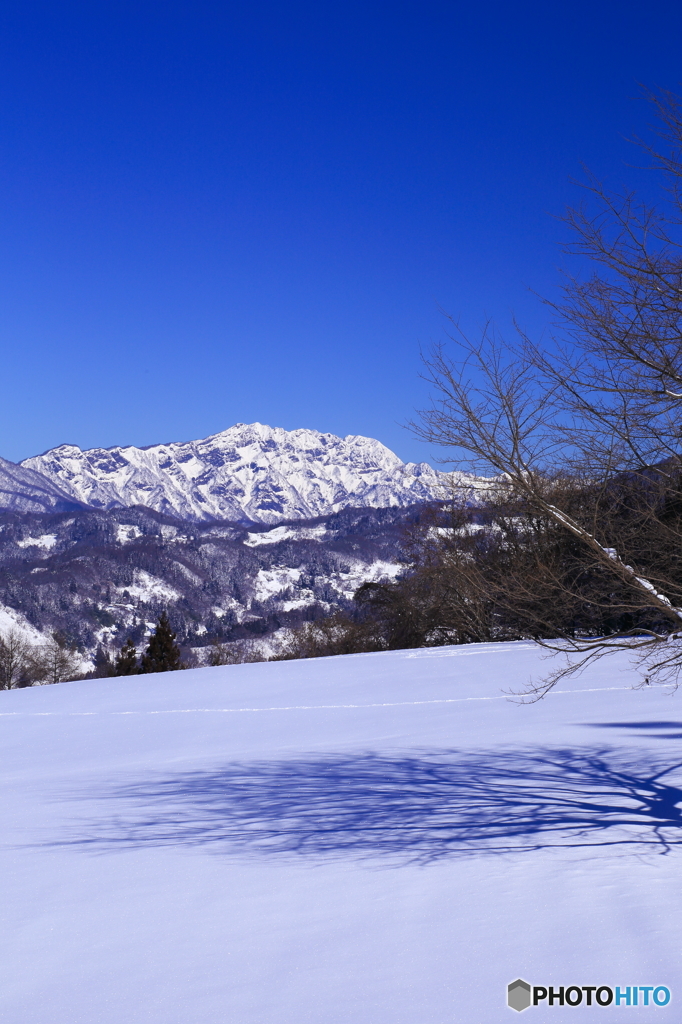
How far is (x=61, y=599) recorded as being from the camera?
565ft

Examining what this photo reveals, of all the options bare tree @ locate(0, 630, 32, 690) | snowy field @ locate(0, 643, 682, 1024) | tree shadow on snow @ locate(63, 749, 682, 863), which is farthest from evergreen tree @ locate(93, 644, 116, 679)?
tree shadow on snow @ locate(63, 749, 682, 863)

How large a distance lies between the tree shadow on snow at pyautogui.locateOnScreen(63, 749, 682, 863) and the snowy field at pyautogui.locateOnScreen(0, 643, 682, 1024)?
0.03m

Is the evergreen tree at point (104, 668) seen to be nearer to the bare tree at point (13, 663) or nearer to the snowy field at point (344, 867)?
the bare tree at point (13, 663)

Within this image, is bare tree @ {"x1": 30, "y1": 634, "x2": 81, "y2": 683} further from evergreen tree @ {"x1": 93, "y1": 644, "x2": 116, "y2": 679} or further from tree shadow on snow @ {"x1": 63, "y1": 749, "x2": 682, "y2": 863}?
tree shadow on snow @ {"x1": 63, "y1": 749, "x2": 682, "y2": 863}

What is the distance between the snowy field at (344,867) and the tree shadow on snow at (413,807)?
1.1 inches

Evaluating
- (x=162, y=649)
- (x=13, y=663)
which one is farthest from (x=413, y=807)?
(x=13, y=663)

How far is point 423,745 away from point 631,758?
219 centimetres

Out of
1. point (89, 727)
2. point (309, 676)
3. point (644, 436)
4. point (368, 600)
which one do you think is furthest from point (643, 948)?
point (368, 600)

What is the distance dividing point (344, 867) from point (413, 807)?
4.38 feet

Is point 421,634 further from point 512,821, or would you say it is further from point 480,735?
point 512,821

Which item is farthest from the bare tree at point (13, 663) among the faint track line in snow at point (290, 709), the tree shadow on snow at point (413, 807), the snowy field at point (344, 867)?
the tree shadow on snow at point (413, 807)

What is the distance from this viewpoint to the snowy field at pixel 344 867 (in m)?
3.48

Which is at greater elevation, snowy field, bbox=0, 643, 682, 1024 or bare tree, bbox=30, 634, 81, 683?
snowy field, bbox=0, 643, 682, 1024

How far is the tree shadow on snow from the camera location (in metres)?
5.37
